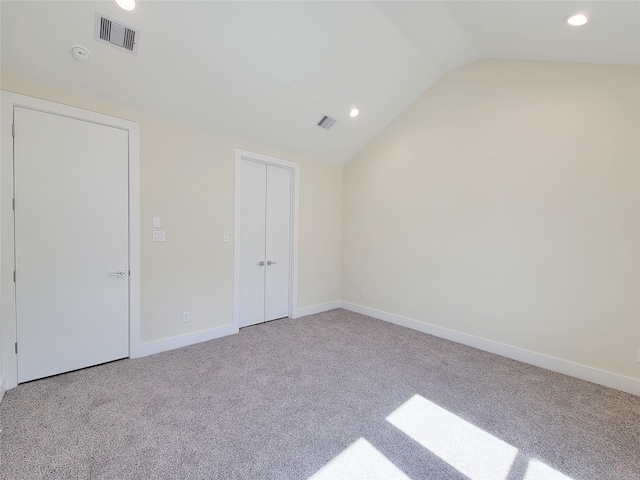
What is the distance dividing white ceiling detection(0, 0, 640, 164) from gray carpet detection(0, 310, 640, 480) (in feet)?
8.92

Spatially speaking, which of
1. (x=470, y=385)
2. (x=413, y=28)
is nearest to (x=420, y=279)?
(x=470, y=385)

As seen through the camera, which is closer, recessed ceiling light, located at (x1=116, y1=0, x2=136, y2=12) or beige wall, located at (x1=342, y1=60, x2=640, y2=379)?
recessed ceiling light, located at (x1=116, y1=0, x2=136, y2=12)

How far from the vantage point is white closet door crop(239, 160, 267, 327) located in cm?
376


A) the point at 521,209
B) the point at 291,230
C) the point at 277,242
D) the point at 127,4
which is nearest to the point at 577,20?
the point at 521,209

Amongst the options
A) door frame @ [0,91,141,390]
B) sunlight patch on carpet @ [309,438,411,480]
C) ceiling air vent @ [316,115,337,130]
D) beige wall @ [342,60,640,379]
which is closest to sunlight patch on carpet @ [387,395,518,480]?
sunlight patch on carpet @ [309,438,411,480]

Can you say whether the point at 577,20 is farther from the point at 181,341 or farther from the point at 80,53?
the point at 181,341

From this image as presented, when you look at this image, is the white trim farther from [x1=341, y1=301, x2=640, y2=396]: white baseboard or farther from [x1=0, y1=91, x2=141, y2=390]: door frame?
[x1=341, y1=301, x2=640, y2=396]: white baseboard

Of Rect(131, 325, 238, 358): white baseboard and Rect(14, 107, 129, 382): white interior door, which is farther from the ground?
Rect(14, 107, 129, 382): white interior door

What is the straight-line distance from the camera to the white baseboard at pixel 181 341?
289cm

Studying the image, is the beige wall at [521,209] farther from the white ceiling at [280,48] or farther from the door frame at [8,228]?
the door frame at [8,228]

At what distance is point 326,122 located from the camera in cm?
375

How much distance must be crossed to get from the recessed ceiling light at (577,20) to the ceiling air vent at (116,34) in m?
3.42

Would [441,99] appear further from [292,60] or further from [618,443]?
[618,443]

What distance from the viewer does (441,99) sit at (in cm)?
356
